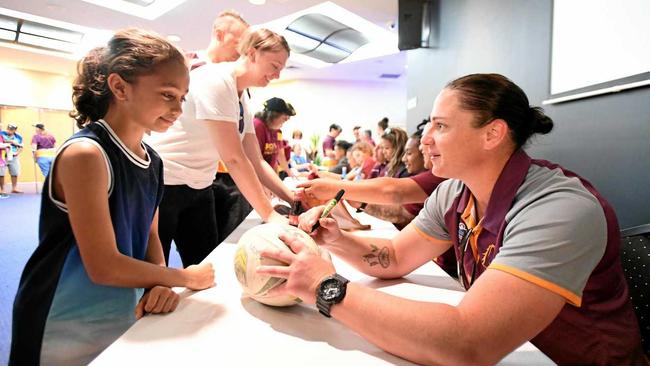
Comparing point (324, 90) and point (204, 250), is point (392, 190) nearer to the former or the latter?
point (204, 250)

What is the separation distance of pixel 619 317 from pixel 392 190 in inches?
41.0

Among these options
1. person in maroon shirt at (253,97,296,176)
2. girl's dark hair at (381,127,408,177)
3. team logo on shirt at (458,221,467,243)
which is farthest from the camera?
person in maroon shirt at (253,97,296,176)

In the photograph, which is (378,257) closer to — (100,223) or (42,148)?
(100,223)

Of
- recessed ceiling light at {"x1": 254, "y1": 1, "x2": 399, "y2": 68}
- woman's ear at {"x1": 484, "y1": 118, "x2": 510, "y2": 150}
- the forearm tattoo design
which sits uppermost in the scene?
recessed ceiling light at {"x1": 254, "y1": 1, "x2": 399, "y2": 68}

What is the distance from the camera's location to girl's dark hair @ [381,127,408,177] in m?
3.17

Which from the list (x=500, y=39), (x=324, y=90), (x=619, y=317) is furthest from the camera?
(x=324, y=90)

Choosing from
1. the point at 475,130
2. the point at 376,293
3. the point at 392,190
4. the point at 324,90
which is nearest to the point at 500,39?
the point at 392,190

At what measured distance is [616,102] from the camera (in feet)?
5.84

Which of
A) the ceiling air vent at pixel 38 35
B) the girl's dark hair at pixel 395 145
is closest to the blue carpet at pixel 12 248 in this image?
the girl's dark hair at pixel 395 145

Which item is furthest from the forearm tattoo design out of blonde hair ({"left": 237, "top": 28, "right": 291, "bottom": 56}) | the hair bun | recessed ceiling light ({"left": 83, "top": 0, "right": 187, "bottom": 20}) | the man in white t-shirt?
recessed ceiling light ({"left": 83, "top": 0, "right": 187, "bottom": 20})

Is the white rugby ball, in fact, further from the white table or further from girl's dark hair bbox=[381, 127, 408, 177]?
girl's dark hair bbox=[381, 127, 408, 177]

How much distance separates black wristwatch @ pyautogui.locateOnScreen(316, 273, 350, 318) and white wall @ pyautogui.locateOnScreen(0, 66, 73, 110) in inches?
457

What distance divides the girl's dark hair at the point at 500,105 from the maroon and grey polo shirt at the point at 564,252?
9 centimetres

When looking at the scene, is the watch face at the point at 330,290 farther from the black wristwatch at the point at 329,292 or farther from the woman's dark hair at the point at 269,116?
the woman's dark hair at the point at 269,116
